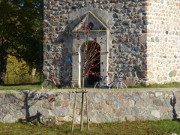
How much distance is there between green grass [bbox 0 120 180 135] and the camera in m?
6.00


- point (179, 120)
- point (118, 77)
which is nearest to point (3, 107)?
point (179, 120)

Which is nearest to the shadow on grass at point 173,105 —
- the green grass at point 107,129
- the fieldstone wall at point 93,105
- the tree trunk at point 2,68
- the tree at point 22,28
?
the fieldstone wall at point 93,105

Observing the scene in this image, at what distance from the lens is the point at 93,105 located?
22.4 feet

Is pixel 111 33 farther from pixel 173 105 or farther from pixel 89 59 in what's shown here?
pixel 173 105

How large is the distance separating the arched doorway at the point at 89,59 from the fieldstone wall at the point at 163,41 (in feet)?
6.92

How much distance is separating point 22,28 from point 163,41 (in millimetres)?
7854

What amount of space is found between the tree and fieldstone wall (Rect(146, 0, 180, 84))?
6.69 metres

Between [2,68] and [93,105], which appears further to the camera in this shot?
[2,68]

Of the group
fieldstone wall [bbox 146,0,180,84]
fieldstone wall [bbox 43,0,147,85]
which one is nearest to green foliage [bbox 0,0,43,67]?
fieldstone wall [bbox 43,0,147,85]

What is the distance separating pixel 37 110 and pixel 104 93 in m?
1.65

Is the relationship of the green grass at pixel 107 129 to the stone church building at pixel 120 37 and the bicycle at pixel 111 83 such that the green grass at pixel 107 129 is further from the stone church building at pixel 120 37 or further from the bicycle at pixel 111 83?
the stone church building at pixel 120 37

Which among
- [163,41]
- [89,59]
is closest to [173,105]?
[89,59]

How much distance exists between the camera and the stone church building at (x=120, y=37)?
35.4 feet

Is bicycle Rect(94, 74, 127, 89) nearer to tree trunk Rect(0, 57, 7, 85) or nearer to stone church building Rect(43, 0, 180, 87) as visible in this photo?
stone church building Rect(43, 0, 180, 87)
